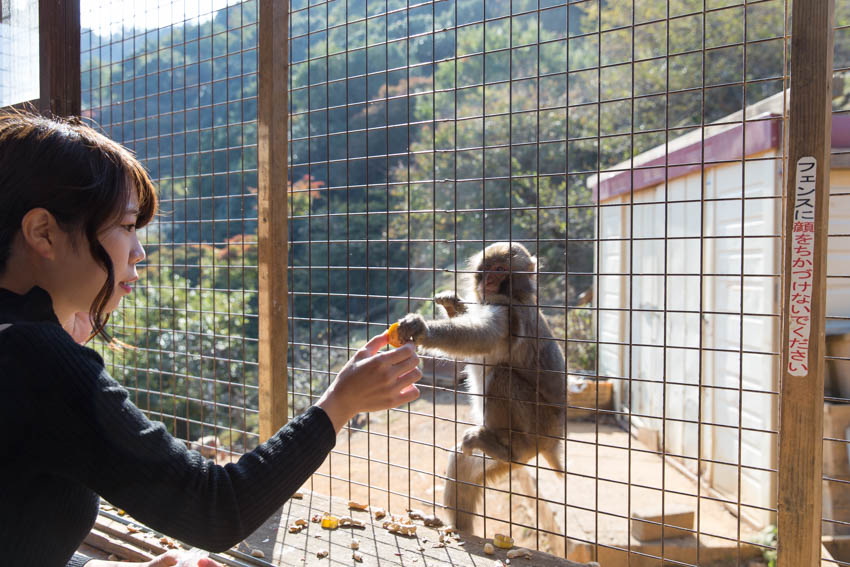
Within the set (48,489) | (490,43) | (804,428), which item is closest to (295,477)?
(48,489)

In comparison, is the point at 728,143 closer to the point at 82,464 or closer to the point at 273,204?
the point at 273,204

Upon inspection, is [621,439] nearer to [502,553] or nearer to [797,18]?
[502,553]

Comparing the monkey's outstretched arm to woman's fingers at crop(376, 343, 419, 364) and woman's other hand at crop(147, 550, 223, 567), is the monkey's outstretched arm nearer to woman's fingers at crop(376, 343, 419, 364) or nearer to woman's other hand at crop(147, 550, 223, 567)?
woman's fingers at crop(376, 343, 419, 364)

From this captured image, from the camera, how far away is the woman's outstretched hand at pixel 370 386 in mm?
1385

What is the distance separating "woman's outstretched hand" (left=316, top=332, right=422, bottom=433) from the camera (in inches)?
54.5

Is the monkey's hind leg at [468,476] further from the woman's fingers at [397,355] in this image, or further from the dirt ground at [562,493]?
the woman's fingers at [397,355]

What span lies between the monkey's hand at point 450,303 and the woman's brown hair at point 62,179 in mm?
2310

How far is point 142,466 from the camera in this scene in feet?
3.66

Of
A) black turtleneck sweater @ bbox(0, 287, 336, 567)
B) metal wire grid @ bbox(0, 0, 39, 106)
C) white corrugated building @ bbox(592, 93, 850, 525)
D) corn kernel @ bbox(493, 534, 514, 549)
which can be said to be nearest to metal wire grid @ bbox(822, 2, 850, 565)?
white corrugated building @ bbox(592, 93, 850, 525)

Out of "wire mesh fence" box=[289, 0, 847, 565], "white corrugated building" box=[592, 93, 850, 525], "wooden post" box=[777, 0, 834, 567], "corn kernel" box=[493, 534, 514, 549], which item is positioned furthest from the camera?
"white corrugated building" box=[592, 93, 850, 525]

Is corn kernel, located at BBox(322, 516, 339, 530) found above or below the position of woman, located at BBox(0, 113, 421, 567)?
below

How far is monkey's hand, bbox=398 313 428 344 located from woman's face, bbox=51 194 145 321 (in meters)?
1.59

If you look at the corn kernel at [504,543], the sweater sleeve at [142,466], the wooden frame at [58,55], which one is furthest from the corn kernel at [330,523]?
the wooden frame at [58,55]

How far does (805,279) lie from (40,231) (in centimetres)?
213
